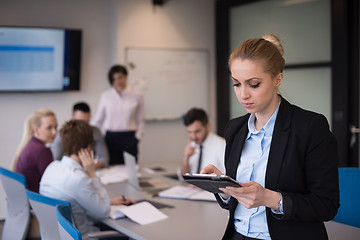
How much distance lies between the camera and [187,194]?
3064 millimetres

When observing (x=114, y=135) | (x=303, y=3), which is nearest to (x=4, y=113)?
(x=114, y=135)

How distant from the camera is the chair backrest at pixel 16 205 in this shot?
2.86 m

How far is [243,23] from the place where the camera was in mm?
5969

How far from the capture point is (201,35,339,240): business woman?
54.8 inches

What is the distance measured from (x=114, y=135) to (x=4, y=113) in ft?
4.48

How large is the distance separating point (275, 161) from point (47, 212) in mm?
1273

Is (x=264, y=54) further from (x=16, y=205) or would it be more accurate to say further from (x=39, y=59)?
(x=39, y=59)

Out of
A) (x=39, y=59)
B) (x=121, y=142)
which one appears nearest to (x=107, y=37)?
(x=39, y=59)

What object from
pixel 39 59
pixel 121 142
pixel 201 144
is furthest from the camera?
pixel 39 59

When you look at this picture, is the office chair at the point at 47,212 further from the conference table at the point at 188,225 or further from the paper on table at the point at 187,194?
the paper on table at the point at 187,194

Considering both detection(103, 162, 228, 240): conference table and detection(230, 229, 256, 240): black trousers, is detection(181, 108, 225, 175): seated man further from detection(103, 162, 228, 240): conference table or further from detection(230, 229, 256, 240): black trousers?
detection(230, 229, 256, 240): black trousers

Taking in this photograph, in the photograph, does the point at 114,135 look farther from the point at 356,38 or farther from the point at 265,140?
the point at 265,140

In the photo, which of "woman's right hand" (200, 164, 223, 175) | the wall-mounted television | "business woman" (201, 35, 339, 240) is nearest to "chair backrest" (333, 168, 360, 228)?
"business woman" (201, 35, 339, 240)

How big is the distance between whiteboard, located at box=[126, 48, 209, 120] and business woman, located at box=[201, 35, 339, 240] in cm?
444
